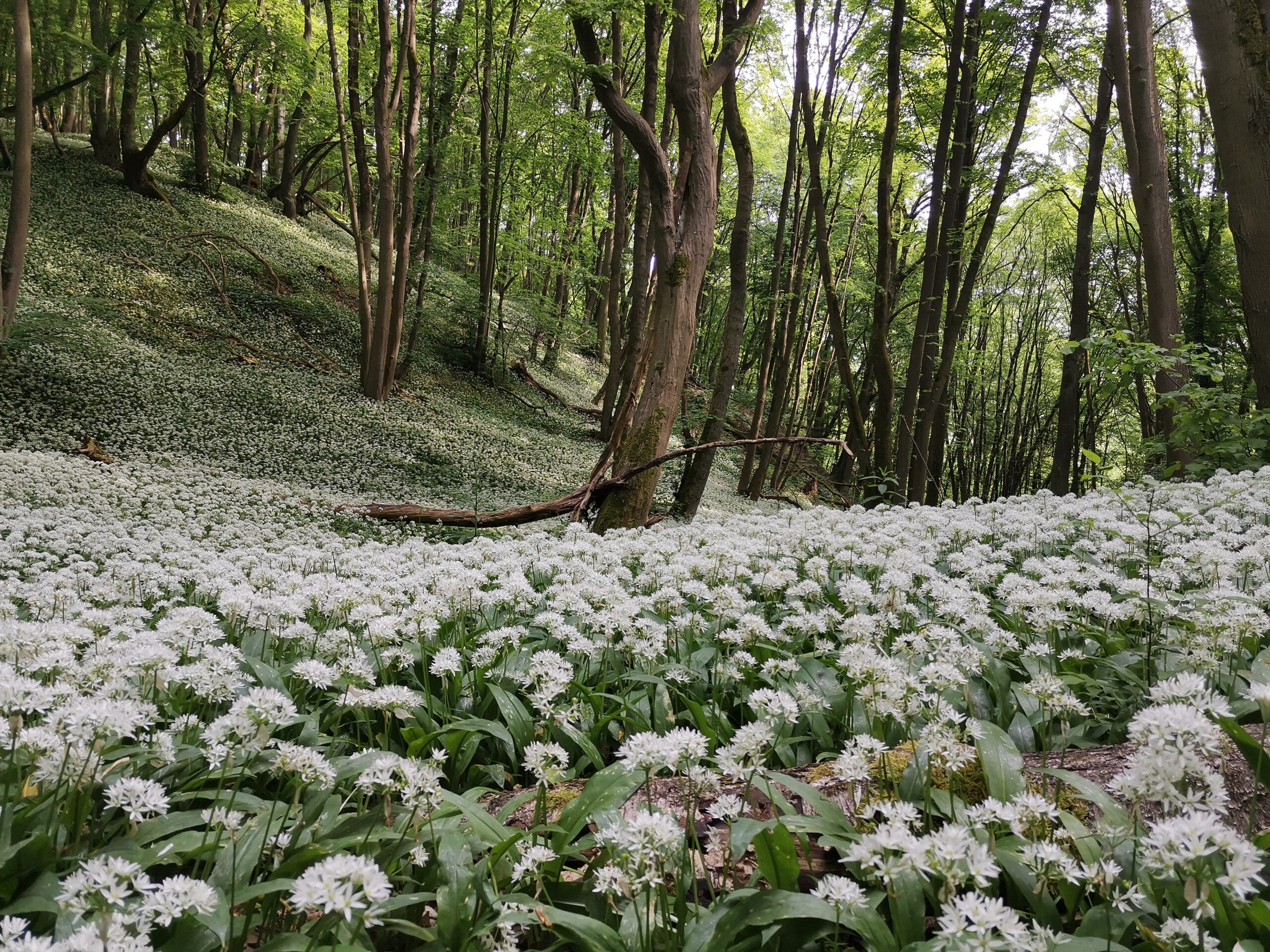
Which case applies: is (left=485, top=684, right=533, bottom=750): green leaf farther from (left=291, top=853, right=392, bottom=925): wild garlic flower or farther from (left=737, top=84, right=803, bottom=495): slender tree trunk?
(left=737, top=84, right=803, bottom=495): slender tree trunk

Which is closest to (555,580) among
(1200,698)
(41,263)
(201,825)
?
(201,825)

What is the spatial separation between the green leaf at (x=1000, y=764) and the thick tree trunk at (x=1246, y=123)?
6.28m

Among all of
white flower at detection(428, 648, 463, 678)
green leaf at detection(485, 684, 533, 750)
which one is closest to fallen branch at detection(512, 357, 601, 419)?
green leaf at detection(485, 684, 533, 750)

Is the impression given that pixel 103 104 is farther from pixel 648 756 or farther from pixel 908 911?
pixel 908 911

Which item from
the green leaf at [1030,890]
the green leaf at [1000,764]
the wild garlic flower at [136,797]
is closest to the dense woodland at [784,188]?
the green leaf at [1000,764]

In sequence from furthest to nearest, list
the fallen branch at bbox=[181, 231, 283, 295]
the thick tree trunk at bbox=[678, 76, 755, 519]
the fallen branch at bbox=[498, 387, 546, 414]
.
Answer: the fallen branch at bbox=[498, 387, 546, 414] → the fallen branch at bbox=[181, 231, 283, 295] → the thick tree trunk at bbox=[678, 76, 755, 519]

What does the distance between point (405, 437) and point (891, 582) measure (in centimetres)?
1142

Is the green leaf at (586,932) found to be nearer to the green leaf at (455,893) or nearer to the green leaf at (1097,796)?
the green leaf at (455,893)

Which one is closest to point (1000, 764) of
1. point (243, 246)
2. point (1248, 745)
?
point (1248, 745)

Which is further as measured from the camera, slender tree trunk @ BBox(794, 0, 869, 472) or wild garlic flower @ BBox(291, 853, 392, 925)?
slender tree trunk @ BBox(794, 0, 869, 472)

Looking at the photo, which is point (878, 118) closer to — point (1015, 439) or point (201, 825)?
point (1015, 439)

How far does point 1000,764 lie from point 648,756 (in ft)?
3.62

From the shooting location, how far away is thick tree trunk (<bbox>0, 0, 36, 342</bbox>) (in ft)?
28.6

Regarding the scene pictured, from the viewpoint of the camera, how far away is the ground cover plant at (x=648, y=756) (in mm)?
1265
